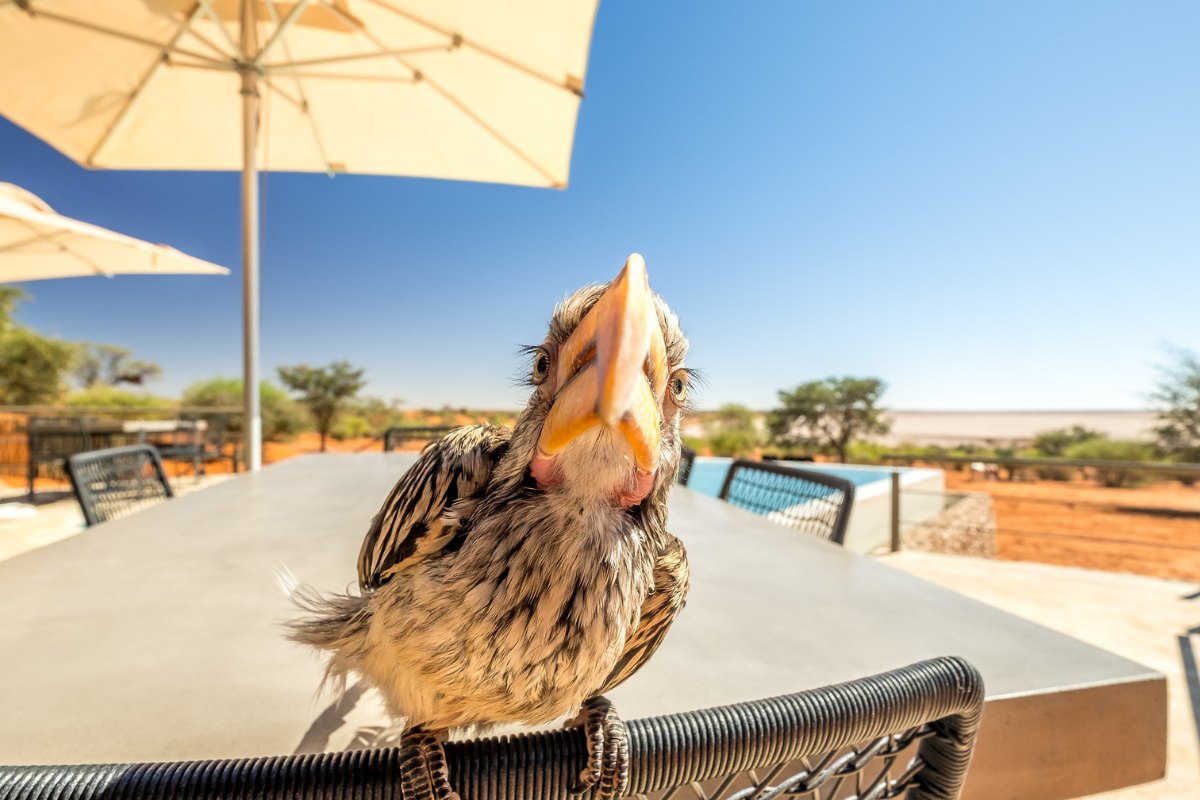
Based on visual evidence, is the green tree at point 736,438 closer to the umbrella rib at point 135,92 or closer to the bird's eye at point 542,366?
the umbrella rib at point 135,92

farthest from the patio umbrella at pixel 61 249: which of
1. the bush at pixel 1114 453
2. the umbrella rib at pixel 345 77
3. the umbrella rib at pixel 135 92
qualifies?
the bush at pixel 1114 453

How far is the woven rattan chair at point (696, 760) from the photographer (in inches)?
15.5

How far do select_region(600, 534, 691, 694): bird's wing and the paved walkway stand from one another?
4.68m

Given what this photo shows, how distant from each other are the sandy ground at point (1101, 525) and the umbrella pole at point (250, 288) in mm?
5687

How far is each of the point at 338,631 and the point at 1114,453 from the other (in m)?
22.0

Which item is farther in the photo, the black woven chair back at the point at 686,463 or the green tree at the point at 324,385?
the green tree at the point at 324,385

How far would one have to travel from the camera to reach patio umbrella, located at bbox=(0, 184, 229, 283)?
423cm

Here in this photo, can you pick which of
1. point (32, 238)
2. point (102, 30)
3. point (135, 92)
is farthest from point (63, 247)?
point (102, 30)

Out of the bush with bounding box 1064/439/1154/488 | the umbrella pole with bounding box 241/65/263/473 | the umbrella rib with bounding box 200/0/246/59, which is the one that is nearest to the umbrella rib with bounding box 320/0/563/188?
the umbrella rib with bounding box 200/0/246/59

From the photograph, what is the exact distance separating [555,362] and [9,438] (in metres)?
10.7

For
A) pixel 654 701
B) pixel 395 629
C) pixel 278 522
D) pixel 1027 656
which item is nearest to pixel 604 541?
pixel 395 629

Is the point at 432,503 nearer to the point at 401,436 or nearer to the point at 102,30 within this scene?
the point at 401,436

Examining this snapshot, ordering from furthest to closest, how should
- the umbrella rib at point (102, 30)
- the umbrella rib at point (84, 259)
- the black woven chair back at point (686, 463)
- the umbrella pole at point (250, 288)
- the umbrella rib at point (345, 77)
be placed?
the umbrella rib at point (84, 259) < the umbrella pole at point (250, 288) < the umbrella rib at point (345, 77) < the umbrella rib at point (102, 30) < the black woven chair back at point (686, 463)

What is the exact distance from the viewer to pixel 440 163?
14.3 ft
